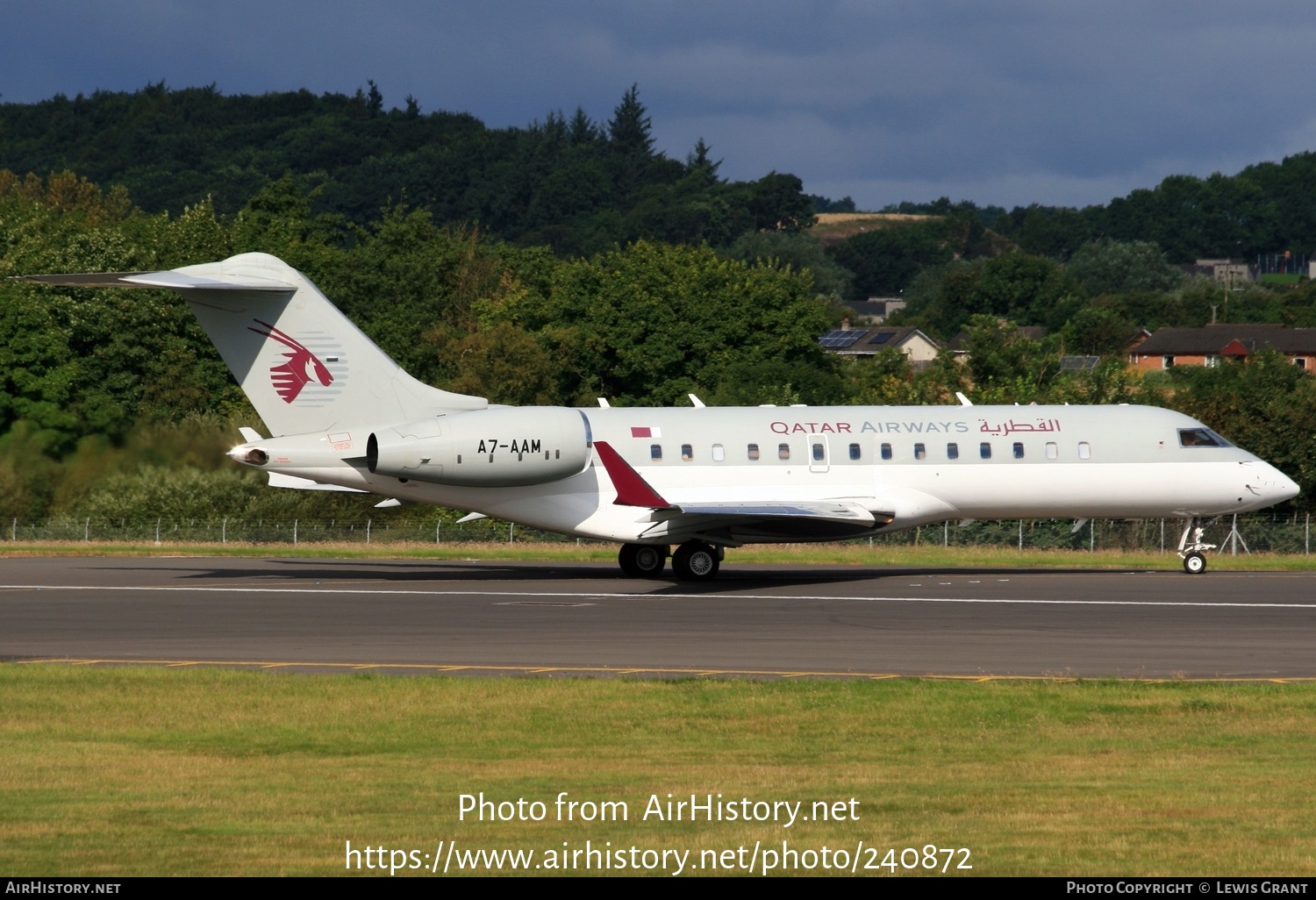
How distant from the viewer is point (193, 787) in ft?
38.7

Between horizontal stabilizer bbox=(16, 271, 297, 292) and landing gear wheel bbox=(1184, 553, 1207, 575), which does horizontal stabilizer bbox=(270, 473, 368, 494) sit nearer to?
horizontal stabilizer bbox=(16, 271, 297, 292)

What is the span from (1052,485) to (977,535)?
11755 mm

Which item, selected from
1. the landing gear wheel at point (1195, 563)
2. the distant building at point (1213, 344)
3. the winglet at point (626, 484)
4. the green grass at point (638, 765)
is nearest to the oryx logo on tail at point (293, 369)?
the winglet at point (626, 484)

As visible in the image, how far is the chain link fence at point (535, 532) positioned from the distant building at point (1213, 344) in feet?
278

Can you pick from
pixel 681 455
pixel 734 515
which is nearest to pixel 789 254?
pixel 681 455

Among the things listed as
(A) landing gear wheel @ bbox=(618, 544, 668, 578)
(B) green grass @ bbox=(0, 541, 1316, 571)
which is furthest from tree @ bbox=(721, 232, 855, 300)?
(A) landing gear wheel @ bbox=(618, 544, 668, 578)

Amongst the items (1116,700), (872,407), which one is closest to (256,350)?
(872,407)

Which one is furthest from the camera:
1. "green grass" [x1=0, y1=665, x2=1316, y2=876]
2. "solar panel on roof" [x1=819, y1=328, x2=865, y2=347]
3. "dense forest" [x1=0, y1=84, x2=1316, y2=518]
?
"solar panel on roof" [x1=819, y1=328, x2=865, y2=347]

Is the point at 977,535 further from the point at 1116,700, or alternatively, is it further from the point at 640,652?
the point at 1116,700

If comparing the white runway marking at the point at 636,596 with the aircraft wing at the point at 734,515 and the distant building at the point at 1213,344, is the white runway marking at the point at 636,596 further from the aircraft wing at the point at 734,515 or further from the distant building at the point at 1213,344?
the distant building at the point at 1213,344

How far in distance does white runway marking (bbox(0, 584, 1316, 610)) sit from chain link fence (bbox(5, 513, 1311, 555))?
1187 cm

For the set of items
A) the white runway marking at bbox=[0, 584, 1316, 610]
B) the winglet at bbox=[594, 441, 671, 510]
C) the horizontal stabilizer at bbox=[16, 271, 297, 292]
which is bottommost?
the white runway marking at bbox=[0, 584, 1316, 610]

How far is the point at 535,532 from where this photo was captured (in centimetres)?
4688

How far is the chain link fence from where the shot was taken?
40688 millimetres
